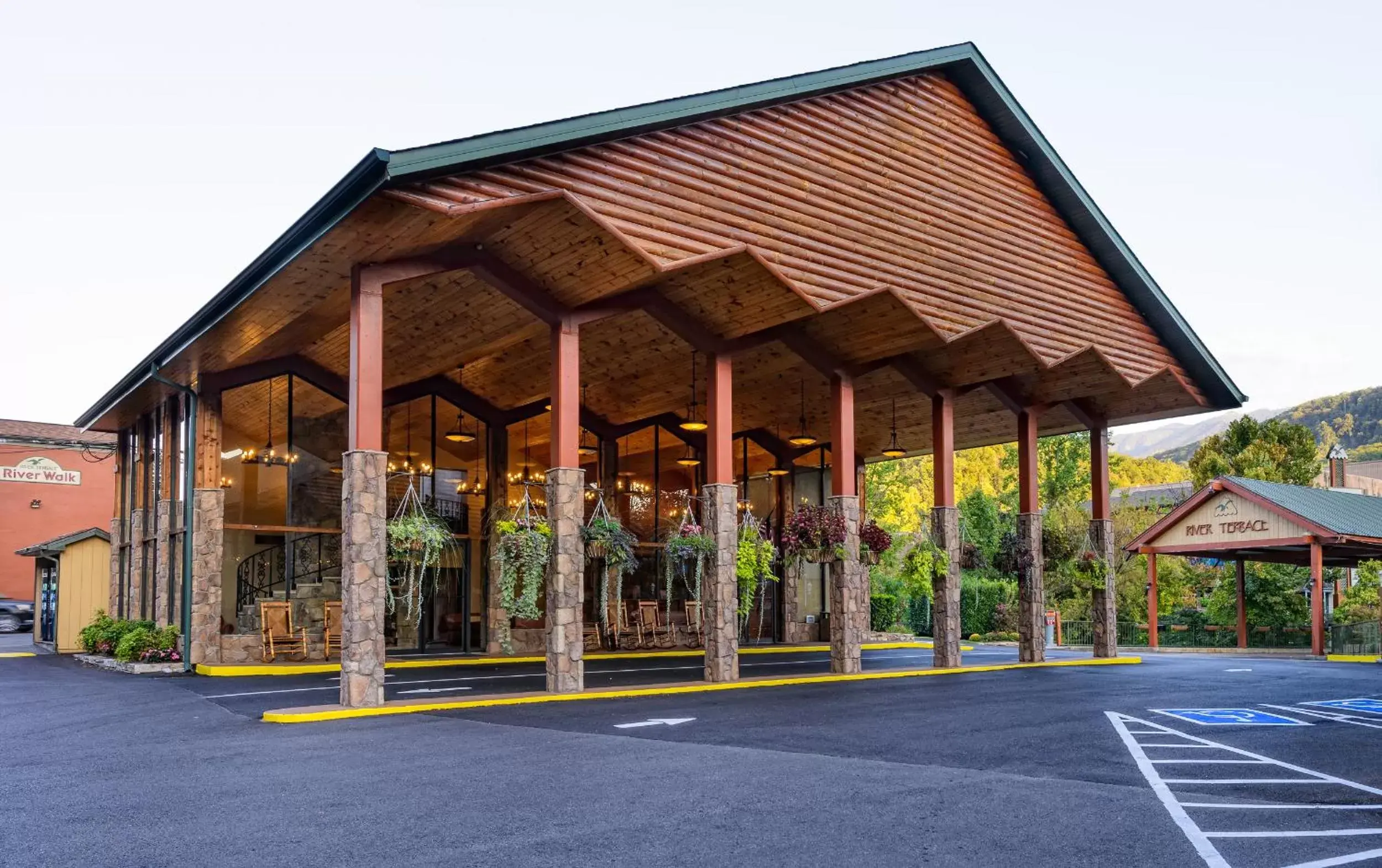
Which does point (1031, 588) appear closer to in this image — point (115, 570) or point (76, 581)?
point (115, 570)

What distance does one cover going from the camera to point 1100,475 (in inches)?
807

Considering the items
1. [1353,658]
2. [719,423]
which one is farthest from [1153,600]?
[719,423]

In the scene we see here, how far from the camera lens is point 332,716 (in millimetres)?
10906

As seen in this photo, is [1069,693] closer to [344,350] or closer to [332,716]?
Answer: [332,716]

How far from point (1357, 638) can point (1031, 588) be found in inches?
359

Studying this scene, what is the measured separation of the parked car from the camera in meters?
30.8

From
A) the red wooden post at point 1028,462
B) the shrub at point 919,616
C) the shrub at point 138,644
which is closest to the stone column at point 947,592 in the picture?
the red wooden post at point 1028,462

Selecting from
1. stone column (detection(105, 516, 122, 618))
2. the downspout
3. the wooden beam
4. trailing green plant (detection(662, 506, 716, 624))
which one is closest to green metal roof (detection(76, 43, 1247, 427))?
the downspout

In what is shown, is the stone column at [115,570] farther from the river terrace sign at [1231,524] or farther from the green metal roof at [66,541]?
the river terrace sign at [1231,524]

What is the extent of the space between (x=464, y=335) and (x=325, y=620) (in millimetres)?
5571

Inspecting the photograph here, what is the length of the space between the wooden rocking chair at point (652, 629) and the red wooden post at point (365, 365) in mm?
11144

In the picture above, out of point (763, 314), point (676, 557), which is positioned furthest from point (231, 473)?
point (763, 314)

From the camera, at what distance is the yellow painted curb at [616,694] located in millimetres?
10867

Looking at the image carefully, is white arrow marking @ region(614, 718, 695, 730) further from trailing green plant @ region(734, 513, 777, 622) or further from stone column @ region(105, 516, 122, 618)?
stone column @ region(105, 516, 122, 618)
